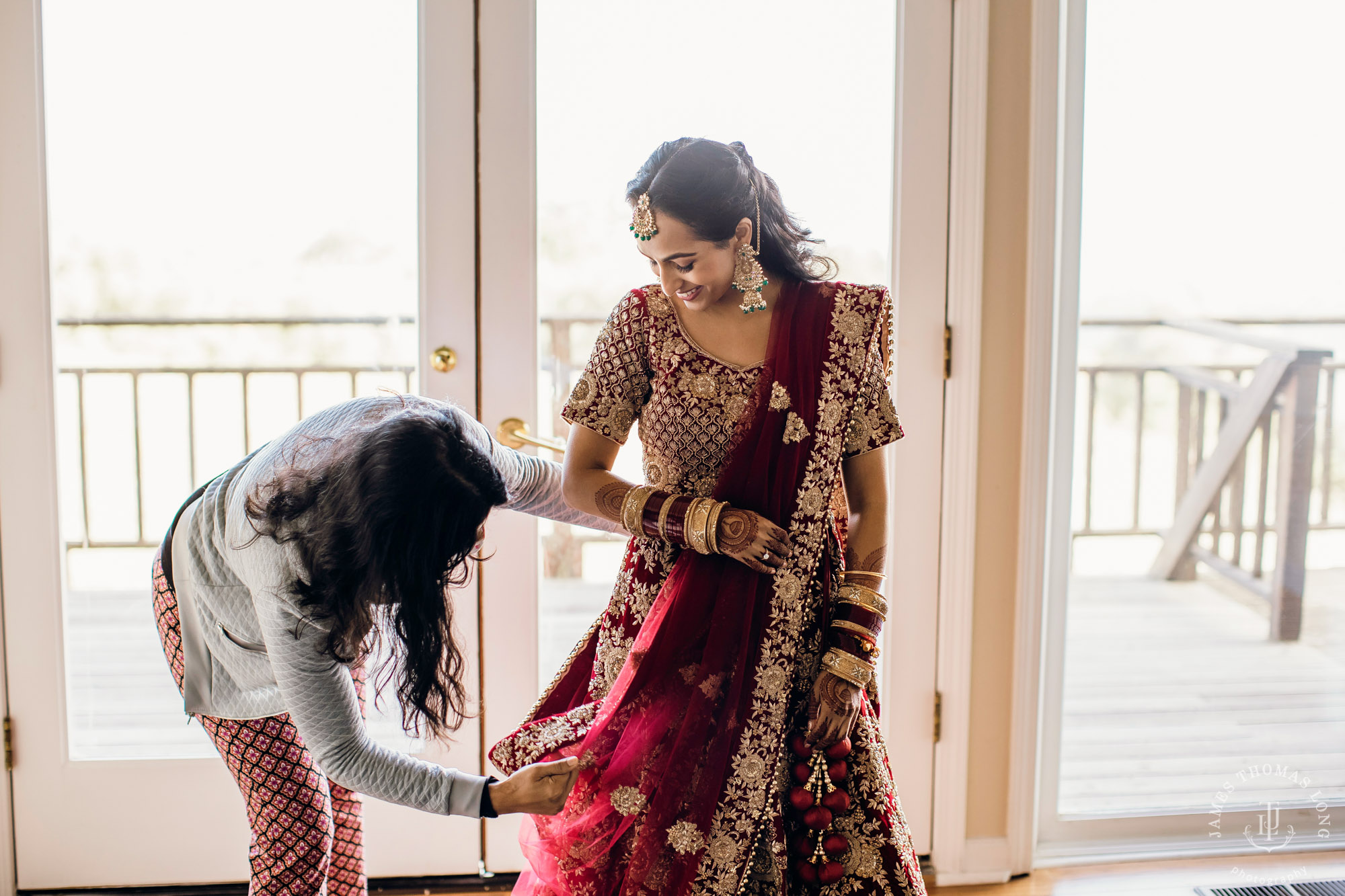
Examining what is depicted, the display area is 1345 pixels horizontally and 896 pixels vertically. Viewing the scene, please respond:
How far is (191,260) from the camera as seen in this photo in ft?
6.34

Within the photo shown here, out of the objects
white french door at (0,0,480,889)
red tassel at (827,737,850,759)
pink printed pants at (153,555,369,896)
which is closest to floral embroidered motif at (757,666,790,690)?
red tassel at (827,737,850,759)

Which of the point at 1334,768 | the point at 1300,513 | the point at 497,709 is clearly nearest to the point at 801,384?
the point at 497,709

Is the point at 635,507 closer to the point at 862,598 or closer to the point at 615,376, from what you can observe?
the point at 615,376

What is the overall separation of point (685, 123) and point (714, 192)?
0.71m

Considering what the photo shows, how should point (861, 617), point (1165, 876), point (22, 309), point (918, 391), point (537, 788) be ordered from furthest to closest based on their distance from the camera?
point (1165, 876) < point (918, 391) < point (22, 309) < point (861, 617) < point (537, 788)

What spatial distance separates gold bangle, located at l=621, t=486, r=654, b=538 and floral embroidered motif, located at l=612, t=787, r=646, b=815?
338 mm

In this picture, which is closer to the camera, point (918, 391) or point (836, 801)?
point (836, 801)

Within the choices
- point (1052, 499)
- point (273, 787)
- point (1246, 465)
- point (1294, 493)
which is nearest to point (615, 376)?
point (273, 787)

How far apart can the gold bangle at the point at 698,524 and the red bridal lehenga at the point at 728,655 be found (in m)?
0.04

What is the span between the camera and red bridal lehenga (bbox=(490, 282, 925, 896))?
1278mm

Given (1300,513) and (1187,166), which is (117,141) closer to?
(1187,166)

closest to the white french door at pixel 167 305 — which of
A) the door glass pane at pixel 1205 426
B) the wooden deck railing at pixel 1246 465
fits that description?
the door glass pane at pixel 1205 426

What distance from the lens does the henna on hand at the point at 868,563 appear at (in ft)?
4.48

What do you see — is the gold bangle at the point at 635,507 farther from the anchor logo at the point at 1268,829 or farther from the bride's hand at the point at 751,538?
the anchor logo at the point at 1268,829
